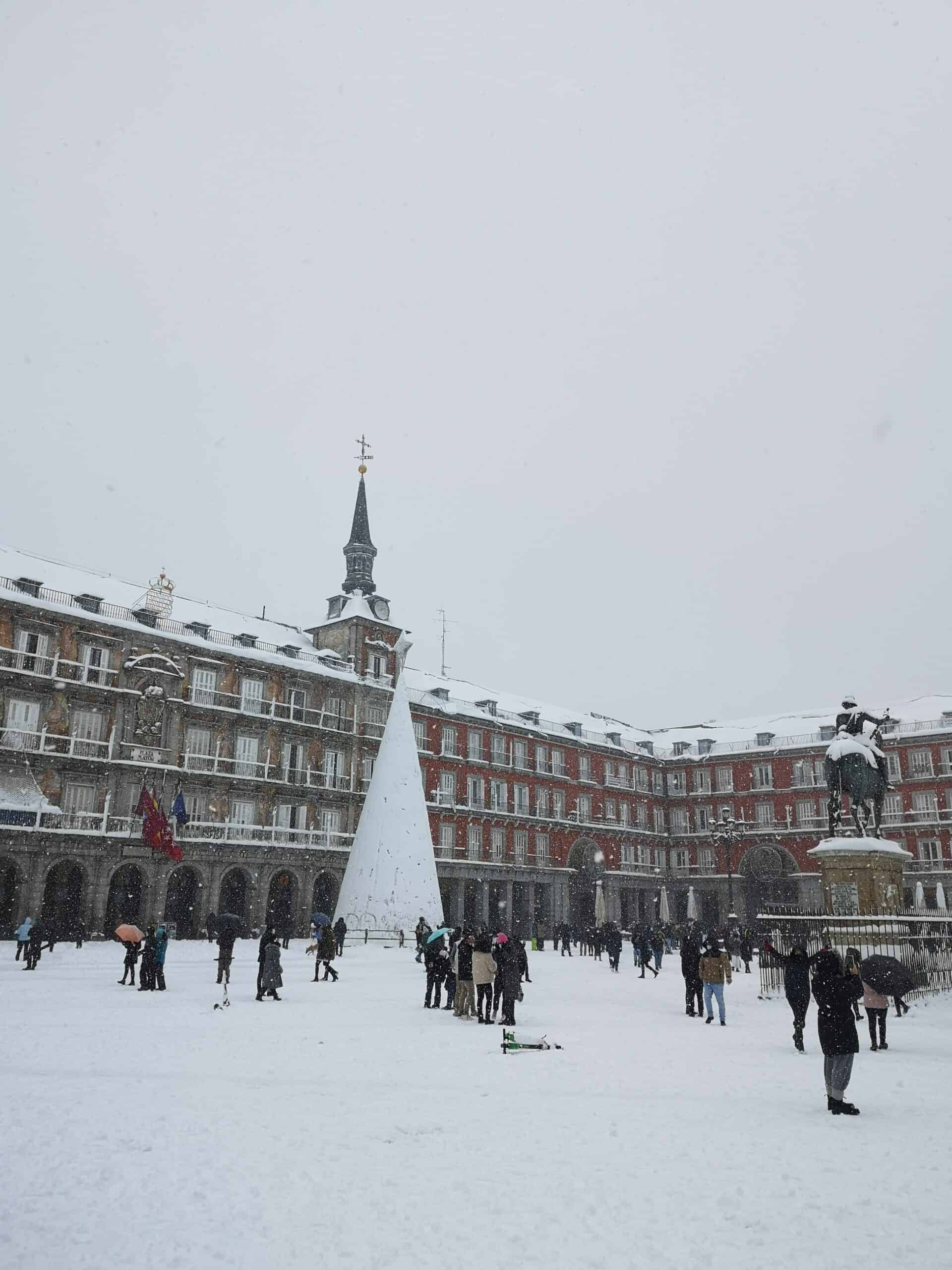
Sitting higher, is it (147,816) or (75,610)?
(75,610)

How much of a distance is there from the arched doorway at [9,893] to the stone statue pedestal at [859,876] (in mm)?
27598

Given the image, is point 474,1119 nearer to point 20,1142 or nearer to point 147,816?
point 20,1142

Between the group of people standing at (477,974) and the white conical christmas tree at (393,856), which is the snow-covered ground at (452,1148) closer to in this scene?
the group of people standing at (477,974)

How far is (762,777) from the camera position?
207 ft

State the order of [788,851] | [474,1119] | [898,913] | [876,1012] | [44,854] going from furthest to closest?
[788,851]
[44,854]
[898,913]
[876,1012]
[474,1119]

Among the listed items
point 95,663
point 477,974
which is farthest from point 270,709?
point 477,974

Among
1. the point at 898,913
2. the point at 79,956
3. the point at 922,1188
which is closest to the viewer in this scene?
the point at 922,1188

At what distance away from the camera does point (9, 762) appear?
115ft

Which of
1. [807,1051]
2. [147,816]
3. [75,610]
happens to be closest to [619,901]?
[147,816]

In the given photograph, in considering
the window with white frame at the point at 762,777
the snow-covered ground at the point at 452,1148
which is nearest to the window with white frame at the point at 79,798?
the snow-covered ground at the point at 452,1148

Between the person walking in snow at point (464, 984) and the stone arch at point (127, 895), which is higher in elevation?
the stone arch at point (127, 895)

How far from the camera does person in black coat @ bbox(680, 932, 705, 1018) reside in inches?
651

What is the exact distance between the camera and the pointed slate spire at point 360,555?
51.9 m

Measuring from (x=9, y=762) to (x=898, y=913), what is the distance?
98.7 ft
